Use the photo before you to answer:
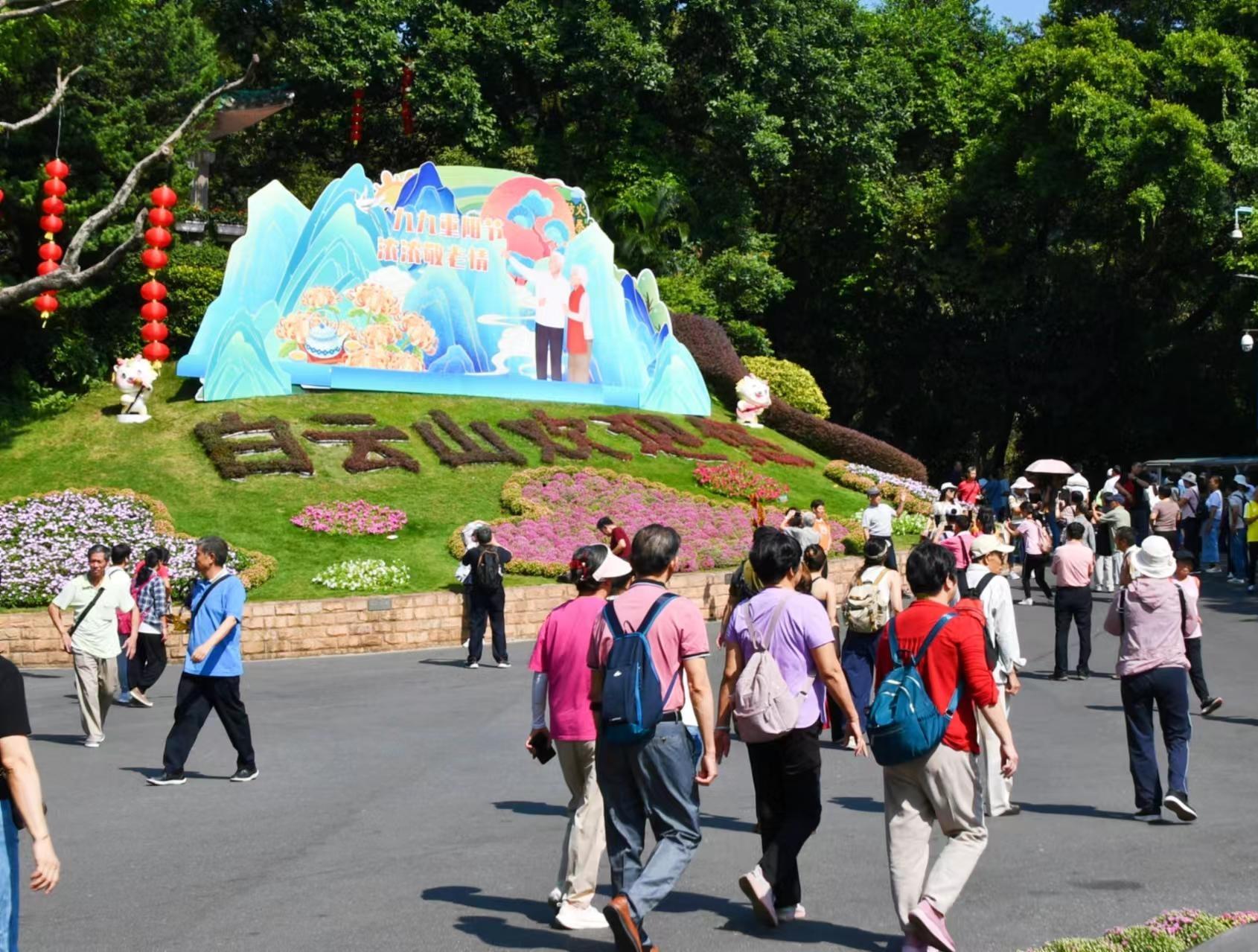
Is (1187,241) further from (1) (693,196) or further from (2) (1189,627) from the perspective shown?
(2) (1189,627)

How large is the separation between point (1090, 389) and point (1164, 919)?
39421mm

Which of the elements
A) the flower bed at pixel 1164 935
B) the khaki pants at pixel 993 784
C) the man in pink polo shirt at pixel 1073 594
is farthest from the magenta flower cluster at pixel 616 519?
the flower bed at pixel 1164 935

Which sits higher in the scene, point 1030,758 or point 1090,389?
point 1090,389

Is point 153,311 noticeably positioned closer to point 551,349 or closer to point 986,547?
point 551,349

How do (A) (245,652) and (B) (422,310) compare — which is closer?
(A) (245,652)

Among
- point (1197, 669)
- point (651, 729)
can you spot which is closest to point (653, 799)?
point (651, 729)

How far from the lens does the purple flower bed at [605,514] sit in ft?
75.8

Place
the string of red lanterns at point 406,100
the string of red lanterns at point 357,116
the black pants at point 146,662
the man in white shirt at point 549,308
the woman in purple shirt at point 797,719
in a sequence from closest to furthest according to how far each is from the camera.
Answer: the woman in purple shirt at point 797,719 → the black pants at point 146,662 → the man in white shirt at point 549,308 → the string of red lanterns at point 357,116 → the string of red lanterns at point 406,100

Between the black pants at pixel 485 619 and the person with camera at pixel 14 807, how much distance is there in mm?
12601

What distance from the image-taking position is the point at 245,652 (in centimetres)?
1875

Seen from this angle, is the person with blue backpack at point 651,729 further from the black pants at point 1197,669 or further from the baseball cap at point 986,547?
the black pants at point 1197,669

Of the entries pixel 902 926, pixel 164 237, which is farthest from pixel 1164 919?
pixel 164 237

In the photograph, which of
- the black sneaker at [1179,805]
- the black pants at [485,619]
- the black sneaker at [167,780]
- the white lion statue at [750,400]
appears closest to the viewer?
the black sneaker at [1179,805]

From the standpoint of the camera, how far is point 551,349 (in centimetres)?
3094
